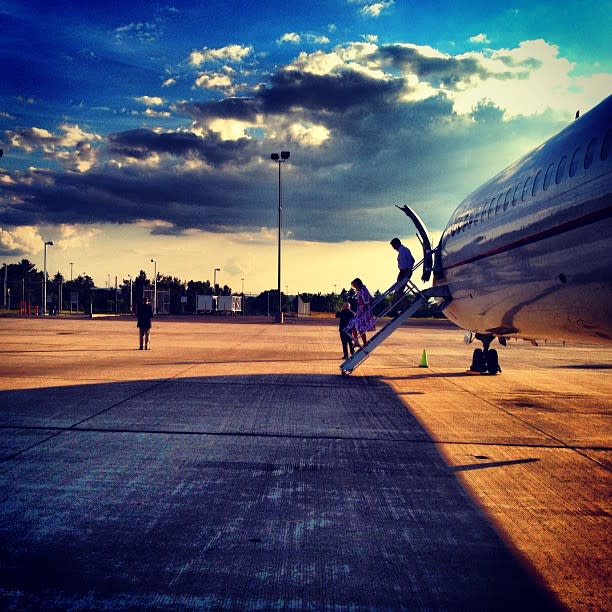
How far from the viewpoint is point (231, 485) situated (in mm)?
5125

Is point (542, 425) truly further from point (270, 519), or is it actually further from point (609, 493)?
point (270, 519)

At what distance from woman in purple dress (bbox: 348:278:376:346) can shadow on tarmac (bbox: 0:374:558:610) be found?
6167mm

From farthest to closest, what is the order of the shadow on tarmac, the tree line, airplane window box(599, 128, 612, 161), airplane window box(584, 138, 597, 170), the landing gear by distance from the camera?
the tree line → the landing gear → airplane window box(584, 138, 597, 170) → airplane window box(599, 128, 612, 161) → the shadow on tarmac

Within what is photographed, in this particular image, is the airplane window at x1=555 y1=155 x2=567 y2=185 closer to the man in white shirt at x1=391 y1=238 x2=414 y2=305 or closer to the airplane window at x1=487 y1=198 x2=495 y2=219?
the airplane window at x1=487 y1=198 x2=495 y2=219

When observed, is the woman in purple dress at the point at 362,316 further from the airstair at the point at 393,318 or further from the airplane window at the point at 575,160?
the airplane window at the point at 575,160

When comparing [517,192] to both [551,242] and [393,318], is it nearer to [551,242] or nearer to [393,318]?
[551,242]

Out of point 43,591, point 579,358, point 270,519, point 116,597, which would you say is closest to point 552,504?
point 270,519

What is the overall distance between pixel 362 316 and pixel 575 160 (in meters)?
7.61

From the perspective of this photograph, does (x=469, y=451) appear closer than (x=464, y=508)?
No

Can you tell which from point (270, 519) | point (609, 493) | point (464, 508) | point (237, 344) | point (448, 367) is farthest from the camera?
point (237, 344)

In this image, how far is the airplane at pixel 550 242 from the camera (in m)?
6.59

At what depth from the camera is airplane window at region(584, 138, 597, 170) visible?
670 centimetres

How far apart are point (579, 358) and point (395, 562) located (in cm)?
1797

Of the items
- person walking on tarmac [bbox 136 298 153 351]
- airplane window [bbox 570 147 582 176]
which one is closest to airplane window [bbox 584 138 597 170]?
airplane window [bbox 570 147 582 176]
